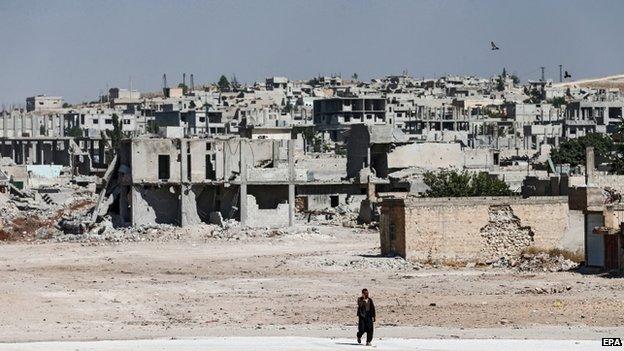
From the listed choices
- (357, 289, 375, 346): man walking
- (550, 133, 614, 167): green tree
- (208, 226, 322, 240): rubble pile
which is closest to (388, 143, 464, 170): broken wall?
(550, 133, 614, 167): green tree

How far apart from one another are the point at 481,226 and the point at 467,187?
15.1m

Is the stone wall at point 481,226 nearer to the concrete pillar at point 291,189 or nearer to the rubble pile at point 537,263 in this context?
the rubble pile at point 537,263

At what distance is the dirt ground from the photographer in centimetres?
2822

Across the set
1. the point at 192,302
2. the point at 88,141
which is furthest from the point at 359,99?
the point at 192,302

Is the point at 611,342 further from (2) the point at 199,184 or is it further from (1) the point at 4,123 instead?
(1) the point at 4,123

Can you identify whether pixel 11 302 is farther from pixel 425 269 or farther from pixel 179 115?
pixel 179 115

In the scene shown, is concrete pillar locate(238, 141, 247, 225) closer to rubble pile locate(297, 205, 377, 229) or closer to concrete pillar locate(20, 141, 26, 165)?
rubble pile locate(297, 205, 377, 229)

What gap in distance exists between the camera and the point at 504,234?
40.3 meters

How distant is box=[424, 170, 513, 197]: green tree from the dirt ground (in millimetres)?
7366

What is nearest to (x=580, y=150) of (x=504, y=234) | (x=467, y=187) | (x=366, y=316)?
(x=467, y=187)

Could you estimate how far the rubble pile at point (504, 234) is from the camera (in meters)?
40.2

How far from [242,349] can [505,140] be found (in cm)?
8703

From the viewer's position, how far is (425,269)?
Result: 39.2 metres

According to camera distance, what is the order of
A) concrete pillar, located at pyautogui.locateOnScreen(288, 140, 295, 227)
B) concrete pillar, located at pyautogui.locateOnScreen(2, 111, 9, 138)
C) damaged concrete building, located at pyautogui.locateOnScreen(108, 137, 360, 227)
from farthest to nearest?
concrete pillar, located at pyautogui.locateOnScreen(2, 111, 9, 138) → concrete pillar, located at pyautogui.locateOnScreen(288, 140, 295, 227) → damaged concrete building, located at pyautogui.locateOnScreen(108, 137, 360, 227)
